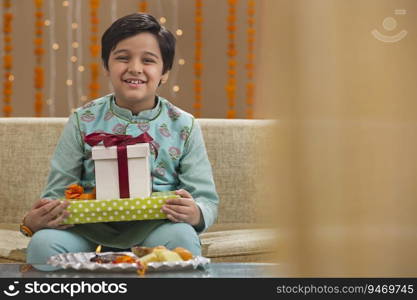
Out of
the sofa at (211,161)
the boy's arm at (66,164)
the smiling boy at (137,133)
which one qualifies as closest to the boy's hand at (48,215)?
the smiling boy at (137,133)

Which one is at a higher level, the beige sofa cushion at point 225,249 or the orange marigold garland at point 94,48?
the orange marigold garland at point 94,48

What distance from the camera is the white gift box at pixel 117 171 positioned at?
59.0 inches

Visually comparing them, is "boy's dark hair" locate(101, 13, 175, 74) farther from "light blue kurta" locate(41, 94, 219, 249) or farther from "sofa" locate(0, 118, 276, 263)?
"sofa" locate(0, 118, 276, 263)

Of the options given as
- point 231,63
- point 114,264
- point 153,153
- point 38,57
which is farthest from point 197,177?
point 38,57

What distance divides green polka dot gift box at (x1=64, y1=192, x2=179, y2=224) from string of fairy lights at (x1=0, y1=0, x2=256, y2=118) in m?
2.20

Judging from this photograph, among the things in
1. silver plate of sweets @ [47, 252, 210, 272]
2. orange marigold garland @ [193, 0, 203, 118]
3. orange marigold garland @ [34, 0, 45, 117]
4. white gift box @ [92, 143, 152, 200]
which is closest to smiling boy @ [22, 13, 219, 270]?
white gift box @ [92, 143, 152, 200]

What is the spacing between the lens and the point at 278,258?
465 millimetres

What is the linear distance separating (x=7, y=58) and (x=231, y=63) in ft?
4.14

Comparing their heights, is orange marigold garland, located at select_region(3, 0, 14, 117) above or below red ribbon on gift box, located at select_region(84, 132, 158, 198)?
above

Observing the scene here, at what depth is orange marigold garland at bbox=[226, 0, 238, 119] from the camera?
3649 millimetres

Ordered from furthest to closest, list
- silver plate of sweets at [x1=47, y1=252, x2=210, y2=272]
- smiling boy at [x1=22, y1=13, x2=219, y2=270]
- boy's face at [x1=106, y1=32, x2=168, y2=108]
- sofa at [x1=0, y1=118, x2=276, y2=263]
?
sofa at [x1=0, y1=118, x2=276, y2=263] < boy's face at [x1=106, y1=32, x2=168, y2=108] < smiling boy at [x1=22, y1=13, x2=219, y2=270] < silver plate of sweets at [x1=47, y1=252, x2=210, y2=272]

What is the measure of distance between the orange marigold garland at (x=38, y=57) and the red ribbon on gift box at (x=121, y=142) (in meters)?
2.13

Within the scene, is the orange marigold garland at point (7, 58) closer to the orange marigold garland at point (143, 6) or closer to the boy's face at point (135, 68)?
the orange marigold garland at point (143, 6)

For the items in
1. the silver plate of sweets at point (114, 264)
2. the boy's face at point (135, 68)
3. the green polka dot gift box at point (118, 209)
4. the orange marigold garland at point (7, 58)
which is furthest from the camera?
the orange marigold garland at point (7, 58)
